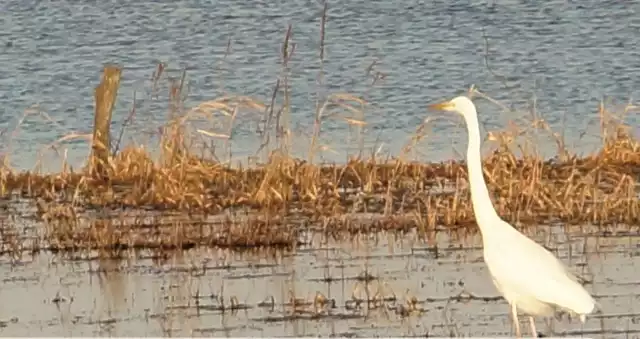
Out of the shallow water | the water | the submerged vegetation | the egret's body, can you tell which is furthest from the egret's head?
the water

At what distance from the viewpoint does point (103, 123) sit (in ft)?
52.3

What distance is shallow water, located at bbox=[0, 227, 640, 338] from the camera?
1050 centimetres

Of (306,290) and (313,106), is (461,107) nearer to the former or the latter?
(306,290)

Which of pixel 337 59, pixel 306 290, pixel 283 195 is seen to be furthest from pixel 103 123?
pixel 337 59

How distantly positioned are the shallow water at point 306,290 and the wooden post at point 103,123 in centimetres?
268

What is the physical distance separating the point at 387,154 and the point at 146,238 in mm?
4624

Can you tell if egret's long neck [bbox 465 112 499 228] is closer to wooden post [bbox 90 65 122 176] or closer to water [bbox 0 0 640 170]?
wooden post [bbox 90 65 122 176]

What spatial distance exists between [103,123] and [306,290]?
489cm

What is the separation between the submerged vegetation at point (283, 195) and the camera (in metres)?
13.1

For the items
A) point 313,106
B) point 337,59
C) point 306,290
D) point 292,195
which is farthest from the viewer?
point 337,59

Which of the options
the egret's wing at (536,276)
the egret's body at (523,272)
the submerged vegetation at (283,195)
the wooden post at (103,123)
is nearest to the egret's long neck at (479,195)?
the egret's body at (523,272)

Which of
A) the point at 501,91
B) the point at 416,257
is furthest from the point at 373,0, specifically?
the point at 416,257

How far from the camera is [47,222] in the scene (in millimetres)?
13680

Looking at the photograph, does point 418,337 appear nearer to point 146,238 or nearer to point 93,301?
point 93,301
